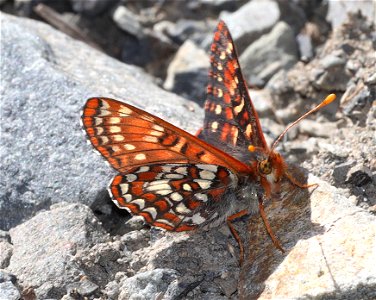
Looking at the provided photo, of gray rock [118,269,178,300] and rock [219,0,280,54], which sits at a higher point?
rock [219,0,280,54]

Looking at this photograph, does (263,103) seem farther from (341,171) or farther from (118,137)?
(118,137)

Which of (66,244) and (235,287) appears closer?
(235,287)

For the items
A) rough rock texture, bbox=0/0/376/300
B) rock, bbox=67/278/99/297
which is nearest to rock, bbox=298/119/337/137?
rough rock texture, bbox=0/0/376/300

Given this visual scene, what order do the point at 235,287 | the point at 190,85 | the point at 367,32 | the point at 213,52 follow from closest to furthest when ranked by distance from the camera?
the point at 235,287 < the point at 213,52 < the point at 367,32 < the point at 190,85

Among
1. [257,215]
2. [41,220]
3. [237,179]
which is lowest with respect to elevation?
[41,220]

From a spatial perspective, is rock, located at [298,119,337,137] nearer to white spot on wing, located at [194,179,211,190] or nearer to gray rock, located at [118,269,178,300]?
white spot on wing, located at [194,179,211,190]

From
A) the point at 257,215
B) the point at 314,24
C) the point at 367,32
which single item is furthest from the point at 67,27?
the point at 257,215

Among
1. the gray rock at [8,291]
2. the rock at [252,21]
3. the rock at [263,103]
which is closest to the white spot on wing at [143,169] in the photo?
the gray rock at [8,291]

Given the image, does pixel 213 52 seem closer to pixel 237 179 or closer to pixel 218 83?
pixel 218 83
